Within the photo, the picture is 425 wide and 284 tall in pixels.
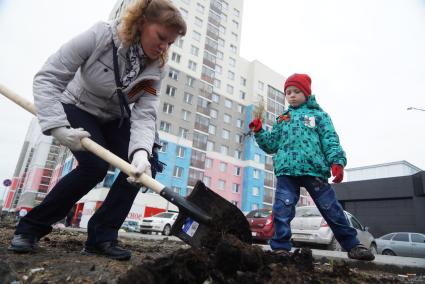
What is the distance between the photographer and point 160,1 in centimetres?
246

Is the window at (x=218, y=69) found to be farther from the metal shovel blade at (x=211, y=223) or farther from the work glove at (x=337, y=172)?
the metal shovel blade at (x=211, y=223)

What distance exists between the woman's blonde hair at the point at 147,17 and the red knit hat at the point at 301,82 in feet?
5.35

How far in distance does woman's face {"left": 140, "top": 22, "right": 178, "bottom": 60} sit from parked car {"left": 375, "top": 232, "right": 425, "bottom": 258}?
14.5 m

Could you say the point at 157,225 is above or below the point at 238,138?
below

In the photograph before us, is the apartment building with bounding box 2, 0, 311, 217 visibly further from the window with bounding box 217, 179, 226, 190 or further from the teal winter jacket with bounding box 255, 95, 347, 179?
the teal winter jacket with bounding box 255, 95, 347, 179

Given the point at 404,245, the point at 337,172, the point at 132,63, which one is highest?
the point at 132,63

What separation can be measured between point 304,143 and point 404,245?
13845mm

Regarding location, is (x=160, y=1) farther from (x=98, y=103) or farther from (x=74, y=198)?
(x=74, y=198)

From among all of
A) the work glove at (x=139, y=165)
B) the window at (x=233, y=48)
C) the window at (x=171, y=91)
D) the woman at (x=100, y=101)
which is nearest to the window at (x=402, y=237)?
the woman at (x=100, y=101)

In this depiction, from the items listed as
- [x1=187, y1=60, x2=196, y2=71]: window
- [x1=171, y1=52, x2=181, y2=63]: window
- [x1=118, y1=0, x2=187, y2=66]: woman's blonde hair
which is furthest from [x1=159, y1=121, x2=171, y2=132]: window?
[x1=118, y1=0, x2=187, y2=66]: woman's blonde hair

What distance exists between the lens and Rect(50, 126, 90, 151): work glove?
7.54 ft

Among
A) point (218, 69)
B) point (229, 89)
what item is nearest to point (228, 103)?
point (229, 89)

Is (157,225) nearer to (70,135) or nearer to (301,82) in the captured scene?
(301,82)

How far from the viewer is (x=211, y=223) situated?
2229mm
